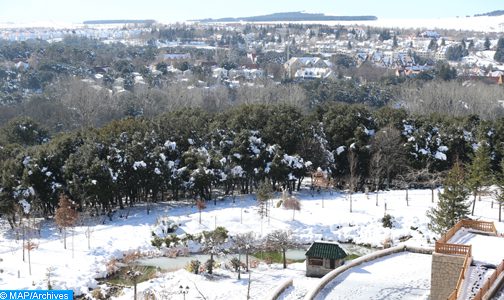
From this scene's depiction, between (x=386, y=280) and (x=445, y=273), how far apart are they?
374 cm

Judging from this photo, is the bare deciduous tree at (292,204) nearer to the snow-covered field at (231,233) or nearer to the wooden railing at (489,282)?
the snow-covered field at (231,233)

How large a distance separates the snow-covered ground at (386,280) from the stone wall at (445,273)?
141cm

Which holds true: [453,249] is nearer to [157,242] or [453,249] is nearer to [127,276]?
[127,276]

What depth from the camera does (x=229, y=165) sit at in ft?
109

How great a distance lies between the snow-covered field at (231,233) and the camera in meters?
21.6

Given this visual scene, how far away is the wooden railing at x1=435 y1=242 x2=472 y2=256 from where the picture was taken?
15672 mm

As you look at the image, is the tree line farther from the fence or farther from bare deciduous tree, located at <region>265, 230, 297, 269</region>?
the fence

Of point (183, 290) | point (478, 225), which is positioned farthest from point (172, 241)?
point (478, 225)

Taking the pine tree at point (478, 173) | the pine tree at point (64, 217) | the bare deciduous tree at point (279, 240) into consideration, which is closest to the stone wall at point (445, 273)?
the bare deciduous tree at point (279, 240)

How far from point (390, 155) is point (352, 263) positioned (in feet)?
49.0

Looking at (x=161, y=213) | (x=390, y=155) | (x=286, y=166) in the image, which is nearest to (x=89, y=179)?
(x=161, y=213)

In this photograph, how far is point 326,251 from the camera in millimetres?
22203

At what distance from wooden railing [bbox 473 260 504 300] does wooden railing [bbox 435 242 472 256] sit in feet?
2.99

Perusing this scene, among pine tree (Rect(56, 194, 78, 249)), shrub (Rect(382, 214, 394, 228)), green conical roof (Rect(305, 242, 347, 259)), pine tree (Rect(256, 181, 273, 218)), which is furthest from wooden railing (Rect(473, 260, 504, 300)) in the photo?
pine tree (Rect(56, 194, 78, 249))
